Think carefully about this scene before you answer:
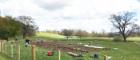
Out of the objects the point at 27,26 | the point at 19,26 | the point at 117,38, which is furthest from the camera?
the point at 27,26

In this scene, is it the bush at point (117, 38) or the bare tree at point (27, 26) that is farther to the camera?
the bare tree at point (27, 26)

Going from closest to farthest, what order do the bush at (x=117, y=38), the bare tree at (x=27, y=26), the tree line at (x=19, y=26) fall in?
the tree line at (x=19, y=26)
the bush at (x=117, y=38)
the bare tree at (x=27, y=26)

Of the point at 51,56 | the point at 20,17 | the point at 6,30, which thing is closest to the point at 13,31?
the point at 6,30

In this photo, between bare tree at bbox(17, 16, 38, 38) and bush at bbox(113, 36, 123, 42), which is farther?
bare tree at bbox(17, 16, 38, 38)

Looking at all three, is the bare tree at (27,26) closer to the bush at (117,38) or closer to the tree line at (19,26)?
the tree line at (19,26)

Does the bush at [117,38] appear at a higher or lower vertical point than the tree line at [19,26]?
lower

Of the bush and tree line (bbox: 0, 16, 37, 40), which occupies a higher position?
tree line (bbox: 0, 16, 37, 40)

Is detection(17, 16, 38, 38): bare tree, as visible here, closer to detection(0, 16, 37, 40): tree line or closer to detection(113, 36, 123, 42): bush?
detection(0, 16, 37, 40): tree line

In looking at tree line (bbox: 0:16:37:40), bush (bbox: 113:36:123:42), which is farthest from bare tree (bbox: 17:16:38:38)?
bush (bbox: 113:36:123:42)

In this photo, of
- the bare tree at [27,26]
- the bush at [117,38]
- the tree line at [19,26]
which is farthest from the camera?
the bare tree at [27,26]

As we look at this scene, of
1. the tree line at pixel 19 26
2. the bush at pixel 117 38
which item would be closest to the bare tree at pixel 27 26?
the tree line at pixel 19 26

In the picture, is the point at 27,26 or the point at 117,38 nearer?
the point at 117,38

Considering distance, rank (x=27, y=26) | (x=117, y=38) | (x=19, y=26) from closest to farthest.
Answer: (x=19, y=26) → (x=117, y=38) → (x=27, y=26)

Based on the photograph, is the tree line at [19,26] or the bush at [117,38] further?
the bush at [117,38]
